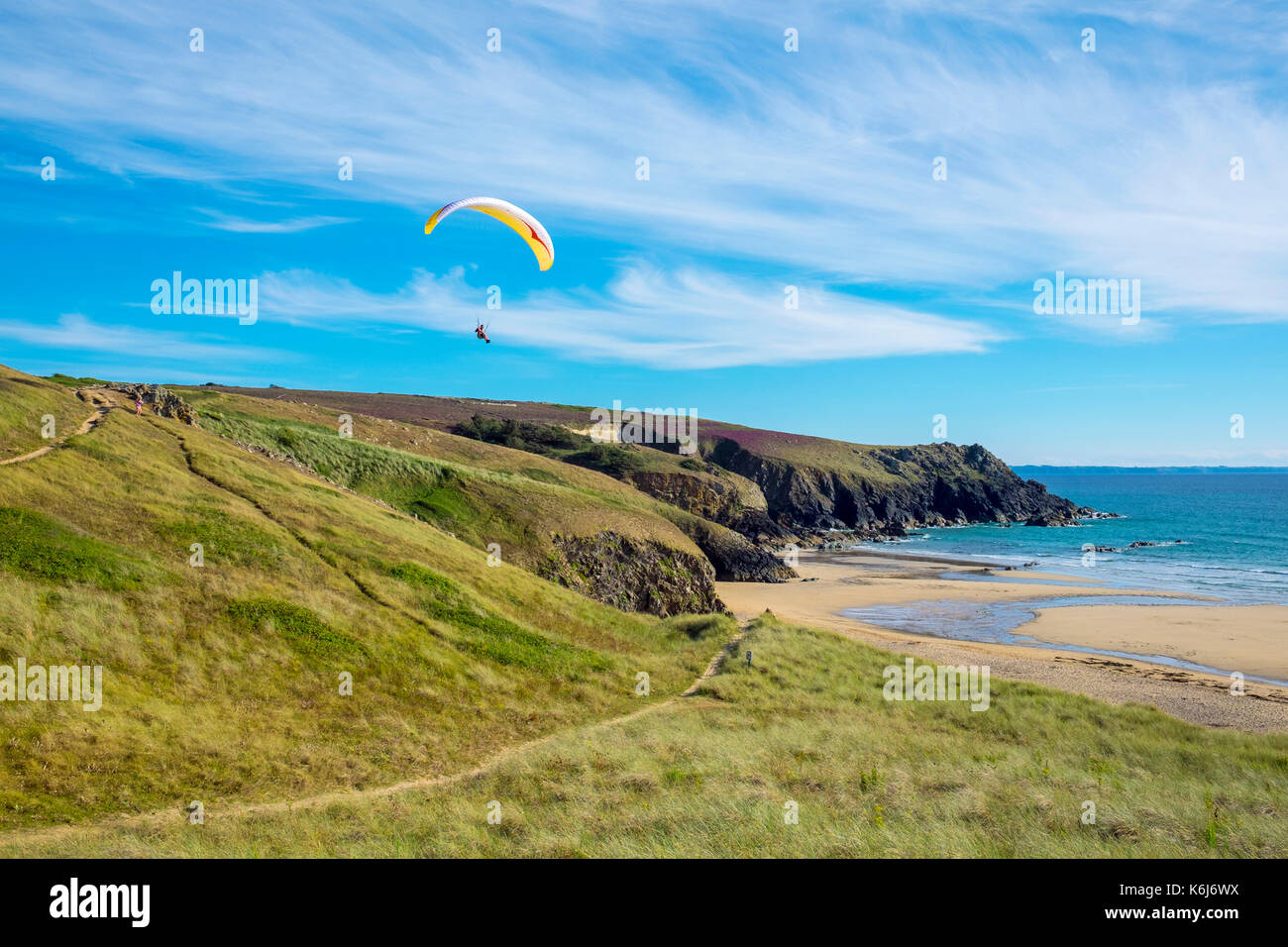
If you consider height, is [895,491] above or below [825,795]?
above

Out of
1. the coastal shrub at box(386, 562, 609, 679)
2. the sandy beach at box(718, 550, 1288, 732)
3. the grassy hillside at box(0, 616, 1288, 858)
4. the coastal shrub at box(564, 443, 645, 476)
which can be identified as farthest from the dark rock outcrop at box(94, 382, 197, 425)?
the coastal shrub at box(564, 443, 645, 476)

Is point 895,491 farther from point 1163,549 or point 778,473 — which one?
point 1163,549

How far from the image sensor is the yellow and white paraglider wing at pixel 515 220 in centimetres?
3054

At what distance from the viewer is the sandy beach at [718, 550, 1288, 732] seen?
3200 cm

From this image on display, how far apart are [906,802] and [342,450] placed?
46.6 meters

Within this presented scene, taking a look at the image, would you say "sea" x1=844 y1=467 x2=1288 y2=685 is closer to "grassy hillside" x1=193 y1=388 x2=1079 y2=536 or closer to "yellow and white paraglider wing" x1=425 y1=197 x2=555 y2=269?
"grassy hillside" x1=193 y1=388 x2=1079 y2=536

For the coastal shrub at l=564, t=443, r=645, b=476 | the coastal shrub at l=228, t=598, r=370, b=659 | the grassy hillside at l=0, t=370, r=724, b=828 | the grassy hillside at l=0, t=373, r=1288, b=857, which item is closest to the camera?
the grassy hillside at l=0, t=373, r=1288, b=857

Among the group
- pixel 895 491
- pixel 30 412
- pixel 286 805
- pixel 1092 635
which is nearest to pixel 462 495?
pixel 30 412

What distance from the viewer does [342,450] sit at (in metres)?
52.3

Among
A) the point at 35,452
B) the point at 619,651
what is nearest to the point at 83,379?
the point at 35,452

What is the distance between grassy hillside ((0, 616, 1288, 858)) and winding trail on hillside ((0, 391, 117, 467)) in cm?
2095

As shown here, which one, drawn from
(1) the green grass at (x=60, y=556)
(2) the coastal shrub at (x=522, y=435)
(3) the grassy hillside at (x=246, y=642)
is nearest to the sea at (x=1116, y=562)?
(3) the grassy hillside at (x=246, y=642)

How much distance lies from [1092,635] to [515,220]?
4164 centimetres

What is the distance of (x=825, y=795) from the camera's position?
49.5ft
